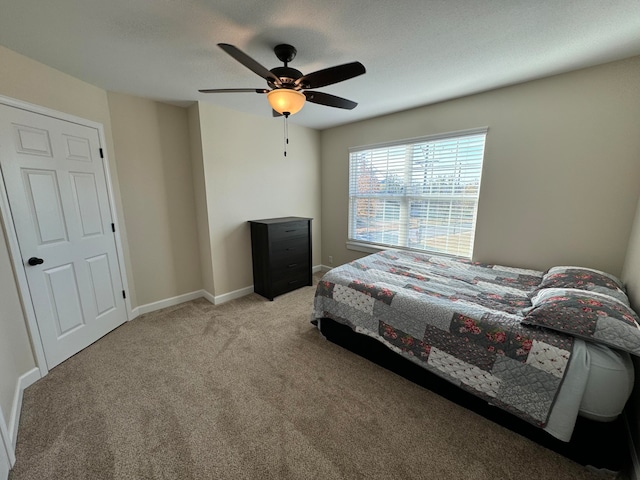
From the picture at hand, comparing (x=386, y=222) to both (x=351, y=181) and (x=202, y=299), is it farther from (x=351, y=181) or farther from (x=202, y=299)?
(x=202, y=299)

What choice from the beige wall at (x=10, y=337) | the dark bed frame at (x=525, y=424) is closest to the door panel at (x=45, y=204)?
the beige wall at (x=10, y=337)

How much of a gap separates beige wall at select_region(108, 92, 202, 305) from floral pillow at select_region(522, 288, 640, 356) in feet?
11.6

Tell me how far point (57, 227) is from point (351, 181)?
346 cm

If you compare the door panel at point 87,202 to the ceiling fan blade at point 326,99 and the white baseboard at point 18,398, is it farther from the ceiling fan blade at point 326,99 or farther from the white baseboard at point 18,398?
the ceiling fan blade at point 326,99

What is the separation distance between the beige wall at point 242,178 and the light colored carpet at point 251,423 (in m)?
1.27

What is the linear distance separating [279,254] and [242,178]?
1.13 m

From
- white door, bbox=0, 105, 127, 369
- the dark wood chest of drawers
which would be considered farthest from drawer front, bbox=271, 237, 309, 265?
white door, bbox=0, 105, 127, 369

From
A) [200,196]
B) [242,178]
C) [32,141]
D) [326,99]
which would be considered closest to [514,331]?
[326,99]

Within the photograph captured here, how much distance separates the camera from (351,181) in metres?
4.00

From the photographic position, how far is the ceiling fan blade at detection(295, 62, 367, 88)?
1.47m

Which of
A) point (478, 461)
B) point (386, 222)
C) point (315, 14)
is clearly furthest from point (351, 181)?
point (478, 461)

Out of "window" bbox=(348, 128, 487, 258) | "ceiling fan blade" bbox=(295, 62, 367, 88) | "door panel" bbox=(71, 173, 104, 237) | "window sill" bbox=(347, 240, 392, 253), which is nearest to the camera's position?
"ceiling fan blade" bbox=(295, 62, 367, 88)

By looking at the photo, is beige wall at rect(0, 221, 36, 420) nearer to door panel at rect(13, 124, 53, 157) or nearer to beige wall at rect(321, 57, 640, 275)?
door panel at rect(13, 124, 53, 157)

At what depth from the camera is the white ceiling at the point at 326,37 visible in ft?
4.59
